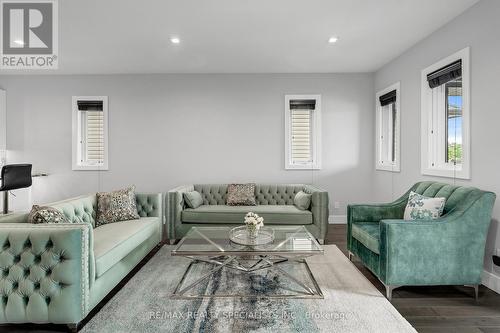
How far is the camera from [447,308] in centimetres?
245

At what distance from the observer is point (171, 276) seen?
301 centimetres

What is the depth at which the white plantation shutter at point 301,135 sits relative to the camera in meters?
5.40

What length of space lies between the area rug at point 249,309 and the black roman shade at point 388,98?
117 inches

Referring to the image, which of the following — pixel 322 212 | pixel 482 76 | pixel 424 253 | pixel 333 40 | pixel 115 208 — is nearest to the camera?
pixel 424 253

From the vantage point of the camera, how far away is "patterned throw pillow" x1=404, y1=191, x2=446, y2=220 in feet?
9.32

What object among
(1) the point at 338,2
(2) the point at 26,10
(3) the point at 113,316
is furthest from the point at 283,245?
(2) the point at 26,10

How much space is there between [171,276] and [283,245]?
120 centimetres

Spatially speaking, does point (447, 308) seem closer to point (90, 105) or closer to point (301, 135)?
point (301, 135)

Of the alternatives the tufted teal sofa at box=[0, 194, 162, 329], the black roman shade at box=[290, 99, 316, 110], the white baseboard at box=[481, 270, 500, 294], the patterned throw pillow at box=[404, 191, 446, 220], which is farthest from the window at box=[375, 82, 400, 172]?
the tufted teal sofa at box=[0, 194, 162, 329]

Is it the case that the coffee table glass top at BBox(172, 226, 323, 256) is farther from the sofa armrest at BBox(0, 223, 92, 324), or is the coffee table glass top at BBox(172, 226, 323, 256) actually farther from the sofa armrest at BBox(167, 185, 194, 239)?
the sofa armrest at BBox(167, 185, 194, 239)

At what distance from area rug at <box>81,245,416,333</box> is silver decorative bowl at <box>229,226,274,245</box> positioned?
370 millimetres

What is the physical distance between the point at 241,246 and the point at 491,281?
2369mm

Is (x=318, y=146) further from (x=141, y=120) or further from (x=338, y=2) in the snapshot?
(x=141, y=120)

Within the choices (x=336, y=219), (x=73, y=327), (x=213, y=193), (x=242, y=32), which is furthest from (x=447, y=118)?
(x=73, y=327)
